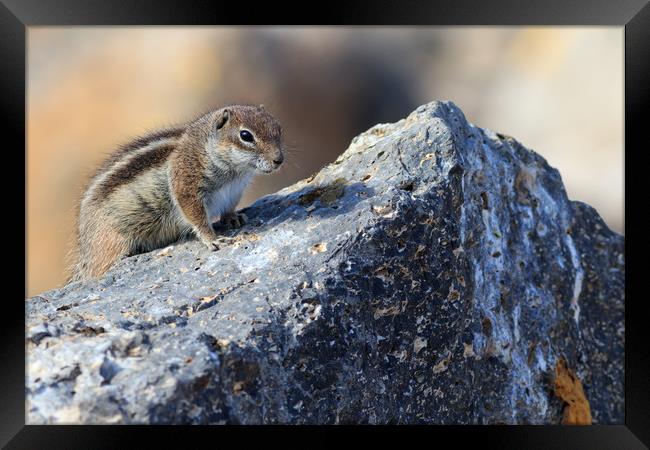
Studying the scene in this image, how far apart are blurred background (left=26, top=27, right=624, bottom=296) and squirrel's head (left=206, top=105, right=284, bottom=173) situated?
6.42 metres

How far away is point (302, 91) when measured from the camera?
52.0ft

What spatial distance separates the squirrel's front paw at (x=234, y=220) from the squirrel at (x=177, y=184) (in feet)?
0.04

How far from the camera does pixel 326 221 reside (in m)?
4.49

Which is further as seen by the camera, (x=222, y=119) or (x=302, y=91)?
(x=302, y=91)

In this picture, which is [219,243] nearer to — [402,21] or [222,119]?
[222,119]

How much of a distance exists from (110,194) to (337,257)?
2550 millimetres

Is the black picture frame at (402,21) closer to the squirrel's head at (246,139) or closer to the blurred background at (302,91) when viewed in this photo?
the squirrel's head at (246,139)

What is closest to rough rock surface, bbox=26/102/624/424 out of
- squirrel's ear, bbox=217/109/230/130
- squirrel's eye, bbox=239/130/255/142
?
squirrel's eye, bbox=239/130/255/142

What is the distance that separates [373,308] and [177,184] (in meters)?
2.21

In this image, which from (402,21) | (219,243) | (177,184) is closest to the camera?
(402,21)

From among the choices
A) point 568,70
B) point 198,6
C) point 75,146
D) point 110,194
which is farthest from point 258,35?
point 198,6

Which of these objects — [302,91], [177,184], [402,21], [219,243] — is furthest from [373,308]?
[302,91]

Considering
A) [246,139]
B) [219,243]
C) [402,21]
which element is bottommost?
[219,243]
